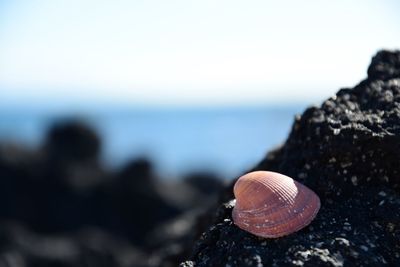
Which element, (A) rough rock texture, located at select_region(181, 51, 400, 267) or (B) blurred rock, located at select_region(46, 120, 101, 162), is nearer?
(A) rough rock texture, located at select_region(181, 51, 400, 267)

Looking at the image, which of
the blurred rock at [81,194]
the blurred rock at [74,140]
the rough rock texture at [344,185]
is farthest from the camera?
the blurred rock at [74,140]

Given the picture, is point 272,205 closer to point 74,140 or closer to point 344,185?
point 344,185

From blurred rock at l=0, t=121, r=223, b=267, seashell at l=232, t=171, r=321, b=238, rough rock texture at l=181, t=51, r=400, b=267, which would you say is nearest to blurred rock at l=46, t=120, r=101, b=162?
blurred rock at l=0, t=121, r=223, b=267

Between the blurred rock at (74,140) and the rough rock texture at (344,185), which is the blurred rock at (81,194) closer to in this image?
the blurred rock at (74,140)

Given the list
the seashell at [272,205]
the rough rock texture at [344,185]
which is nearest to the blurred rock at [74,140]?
the rough rock texture at [344,185]

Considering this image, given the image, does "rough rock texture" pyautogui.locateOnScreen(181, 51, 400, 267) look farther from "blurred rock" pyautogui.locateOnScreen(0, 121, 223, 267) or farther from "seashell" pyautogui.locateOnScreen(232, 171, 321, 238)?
"blurred rock" pyautogui.locateOnScreen(0, 121, 223, 267)

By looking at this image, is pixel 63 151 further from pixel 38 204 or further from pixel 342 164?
pixel 342 164
